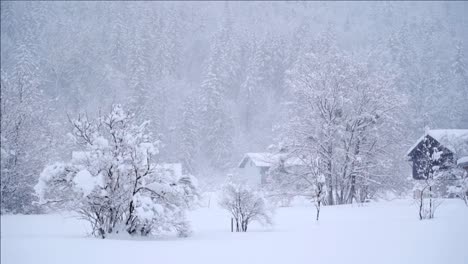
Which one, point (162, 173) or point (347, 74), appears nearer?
point (162, 173)

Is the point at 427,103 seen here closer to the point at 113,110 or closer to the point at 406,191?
the point at 406,191

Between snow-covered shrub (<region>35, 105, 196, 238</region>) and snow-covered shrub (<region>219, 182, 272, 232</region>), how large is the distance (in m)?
3.34

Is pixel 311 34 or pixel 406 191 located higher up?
pixel 311 34

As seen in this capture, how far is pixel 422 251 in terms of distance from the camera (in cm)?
1171

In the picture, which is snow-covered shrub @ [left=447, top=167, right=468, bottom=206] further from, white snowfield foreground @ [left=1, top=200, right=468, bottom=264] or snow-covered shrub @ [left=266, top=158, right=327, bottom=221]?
snow-covered shrub @ [left=266, top=158, right=327, bottom=221]

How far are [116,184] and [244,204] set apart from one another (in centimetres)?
657

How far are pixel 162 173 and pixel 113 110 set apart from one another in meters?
3.34

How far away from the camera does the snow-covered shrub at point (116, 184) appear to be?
1581 cm

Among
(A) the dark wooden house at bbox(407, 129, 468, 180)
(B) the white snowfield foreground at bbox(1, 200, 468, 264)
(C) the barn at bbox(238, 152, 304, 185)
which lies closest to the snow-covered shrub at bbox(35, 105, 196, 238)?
(B) the white snowfield foreground at bbox(1, 200, 468, 264)

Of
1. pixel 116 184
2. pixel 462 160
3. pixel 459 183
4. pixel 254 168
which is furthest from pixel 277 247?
pixel 254 168

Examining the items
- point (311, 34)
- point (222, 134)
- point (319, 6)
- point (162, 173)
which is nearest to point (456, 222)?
Result: point (162, 173)

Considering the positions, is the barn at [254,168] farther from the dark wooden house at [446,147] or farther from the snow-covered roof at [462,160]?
the snow-covered roof at [462,160]

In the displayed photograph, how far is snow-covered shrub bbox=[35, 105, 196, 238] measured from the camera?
15812 millimetres

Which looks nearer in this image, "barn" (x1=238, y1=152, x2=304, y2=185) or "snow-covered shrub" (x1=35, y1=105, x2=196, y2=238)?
"snow-covered shrub" (x1=35, y1=105, x2=196, y2=238)
